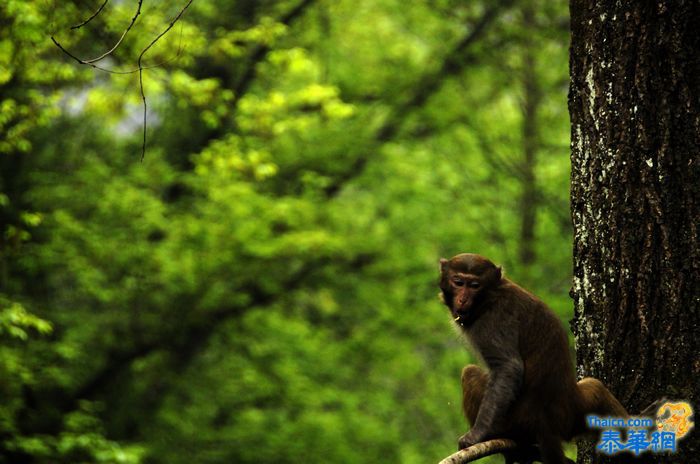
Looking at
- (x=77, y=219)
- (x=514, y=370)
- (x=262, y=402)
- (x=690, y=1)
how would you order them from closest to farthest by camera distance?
(x=690, y=1)
(x=514, y=370)
(x=77, y=219)
(x=262, y=402)

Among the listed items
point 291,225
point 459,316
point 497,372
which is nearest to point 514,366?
point 497,372

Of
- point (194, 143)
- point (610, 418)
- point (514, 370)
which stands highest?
point (194, 143)

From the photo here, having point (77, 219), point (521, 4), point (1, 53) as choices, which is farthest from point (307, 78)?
point (1, 53)

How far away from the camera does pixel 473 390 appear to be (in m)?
4.72

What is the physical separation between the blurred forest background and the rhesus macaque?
6314 millimetres

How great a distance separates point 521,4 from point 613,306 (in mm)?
10913

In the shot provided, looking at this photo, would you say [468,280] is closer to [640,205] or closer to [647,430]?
[640,205]

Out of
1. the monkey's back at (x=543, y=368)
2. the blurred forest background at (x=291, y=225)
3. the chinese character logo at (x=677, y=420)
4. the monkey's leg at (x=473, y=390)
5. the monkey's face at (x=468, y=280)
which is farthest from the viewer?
the blurred forest background at (x=291, y=225)

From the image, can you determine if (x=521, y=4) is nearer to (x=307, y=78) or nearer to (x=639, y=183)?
(x=307, y=78)

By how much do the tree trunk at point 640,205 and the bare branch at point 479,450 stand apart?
54 centimetres

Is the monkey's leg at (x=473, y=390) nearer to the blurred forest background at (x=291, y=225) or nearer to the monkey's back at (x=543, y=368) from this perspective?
the monkey's back at (x=543, y=368)

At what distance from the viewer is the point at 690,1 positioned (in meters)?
3.88

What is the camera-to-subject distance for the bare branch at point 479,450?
3.49 metres

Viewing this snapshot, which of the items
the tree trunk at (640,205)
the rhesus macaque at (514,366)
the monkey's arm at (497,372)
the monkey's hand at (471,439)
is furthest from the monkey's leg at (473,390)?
the tree trunk at (640,205)
